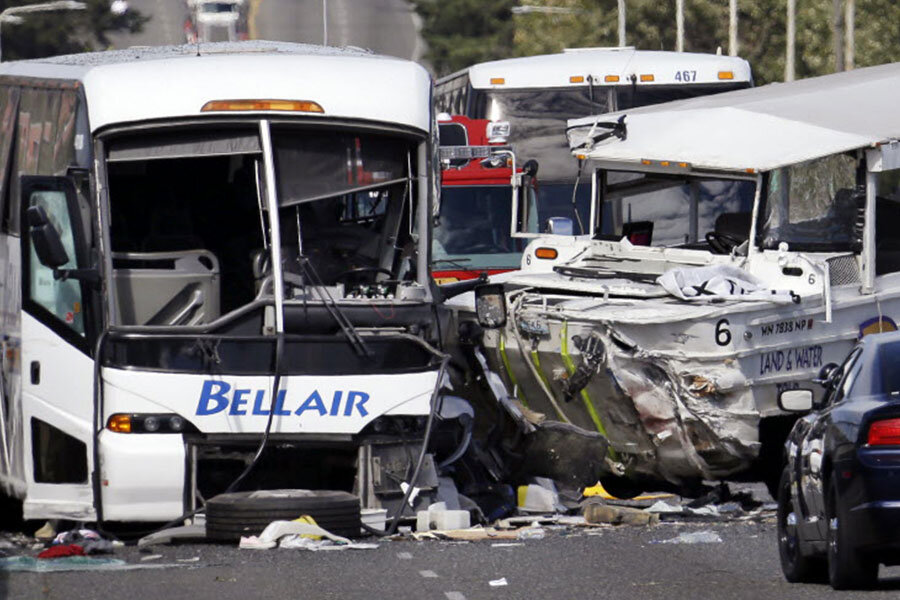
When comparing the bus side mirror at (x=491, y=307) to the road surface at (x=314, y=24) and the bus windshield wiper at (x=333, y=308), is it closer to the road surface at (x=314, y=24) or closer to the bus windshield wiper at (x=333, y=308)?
the bus windshield wiper at (x=333, y=308)

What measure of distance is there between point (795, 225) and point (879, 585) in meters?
6.63

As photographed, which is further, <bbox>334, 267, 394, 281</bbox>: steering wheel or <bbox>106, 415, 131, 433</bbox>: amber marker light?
<bbox>334, 267, 394, 281</bbox>: steering wheel

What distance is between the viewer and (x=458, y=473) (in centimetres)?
1686

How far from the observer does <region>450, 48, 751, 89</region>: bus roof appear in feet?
99.7

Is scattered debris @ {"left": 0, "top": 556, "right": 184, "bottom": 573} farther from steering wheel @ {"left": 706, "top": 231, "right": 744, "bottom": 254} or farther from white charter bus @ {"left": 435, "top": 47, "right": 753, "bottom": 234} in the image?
white charter bus @ {"left": 435, "top": 47, "right": 753, "bottom": 234}

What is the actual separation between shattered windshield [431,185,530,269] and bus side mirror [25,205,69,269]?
36.4 feet

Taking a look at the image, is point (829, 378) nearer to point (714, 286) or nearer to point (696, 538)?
point (696, 538)

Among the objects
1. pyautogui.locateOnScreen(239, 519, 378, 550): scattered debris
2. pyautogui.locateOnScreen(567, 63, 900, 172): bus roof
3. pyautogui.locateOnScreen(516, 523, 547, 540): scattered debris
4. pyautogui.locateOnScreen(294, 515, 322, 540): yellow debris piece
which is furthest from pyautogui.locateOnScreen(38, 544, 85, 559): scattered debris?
pyautogui.locateOnScreen(567, 63, 900, 172): bus roof

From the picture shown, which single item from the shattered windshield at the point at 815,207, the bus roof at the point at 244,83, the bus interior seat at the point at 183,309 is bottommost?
the bus interior seat at the point at 183,309

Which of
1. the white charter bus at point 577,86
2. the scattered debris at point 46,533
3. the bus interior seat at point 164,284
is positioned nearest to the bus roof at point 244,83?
the bus interior seat at point 164,284

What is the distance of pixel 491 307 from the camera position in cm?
1678

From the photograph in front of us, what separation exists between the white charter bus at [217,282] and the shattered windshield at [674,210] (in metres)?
3.74

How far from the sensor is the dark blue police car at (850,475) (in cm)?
1069

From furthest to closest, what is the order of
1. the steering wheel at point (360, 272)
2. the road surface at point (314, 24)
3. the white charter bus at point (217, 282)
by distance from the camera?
the road surface at point (314, 24) → the steering wheel at point (360, 272) → the white charter bus at point (217, 282)
